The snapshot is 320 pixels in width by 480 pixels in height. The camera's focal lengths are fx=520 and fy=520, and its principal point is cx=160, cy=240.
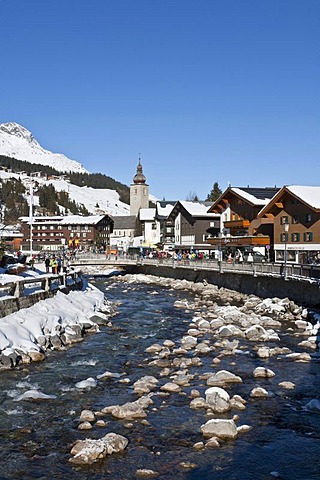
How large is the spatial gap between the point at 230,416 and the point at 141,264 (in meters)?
59.9

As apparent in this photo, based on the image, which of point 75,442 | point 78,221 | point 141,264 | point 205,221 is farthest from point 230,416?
point 78,221

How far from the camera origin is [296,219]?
184 ft

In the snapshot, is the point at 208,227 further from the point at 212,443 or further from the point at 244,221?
the point at 212,443

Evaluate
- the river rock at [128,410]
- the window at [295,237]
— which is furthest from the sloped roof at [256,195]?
the river rock at [128,410]

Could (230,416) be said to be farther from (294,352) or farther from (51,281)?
(51,281)

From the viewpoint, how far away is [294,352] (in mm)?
21000

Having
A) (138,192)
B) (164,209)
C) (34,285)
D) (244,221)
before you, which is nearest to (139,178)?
(138,192)

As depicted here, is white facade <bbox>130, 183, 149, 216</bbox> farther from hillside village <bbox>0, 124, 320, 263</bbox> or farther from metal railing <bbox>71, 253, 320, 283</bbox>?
metal railing <bbox>71, 253, 320, 283</bbox>

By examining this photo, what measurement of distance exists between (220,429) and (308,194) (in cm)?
4653

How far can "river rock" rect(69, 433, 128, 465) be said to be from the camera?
10.9 metres

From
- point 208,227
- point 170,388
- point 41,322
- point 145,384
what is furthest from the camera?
point 208,227

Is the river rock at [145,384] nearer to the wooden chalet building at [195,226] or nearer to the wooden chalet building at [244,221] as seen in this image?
the wooden chalet building at [244,221]

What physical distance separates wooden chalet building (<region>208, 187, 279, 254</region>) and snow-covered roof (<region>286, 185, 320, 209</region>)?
585cm

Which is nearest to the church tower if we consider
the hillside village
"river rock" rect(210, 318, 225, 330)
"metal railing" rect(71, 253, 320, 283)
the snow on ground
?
the hillside village
